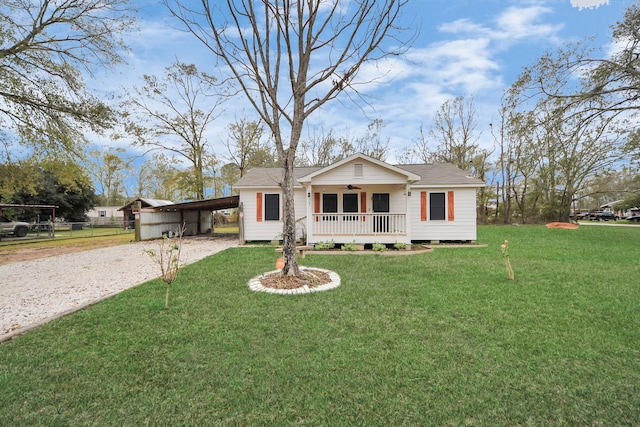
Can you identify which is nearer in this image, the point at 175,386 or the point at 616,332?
the point at 175,386

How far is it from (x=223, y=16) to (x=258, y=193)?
720 centimetres

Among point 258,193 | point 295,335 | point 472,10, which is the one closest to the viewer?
point 295,335

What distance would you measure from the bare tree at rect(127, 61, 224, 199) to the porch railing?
15.8 meters

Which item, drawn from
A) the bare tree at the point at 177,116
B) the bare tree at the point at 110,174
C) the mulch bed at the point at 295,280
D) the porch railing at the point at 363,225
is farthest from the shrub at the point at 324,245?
the bare tree at the point at 110,174

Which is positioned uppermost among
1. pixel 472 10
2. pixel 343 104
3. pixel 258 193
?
pixel 472 10

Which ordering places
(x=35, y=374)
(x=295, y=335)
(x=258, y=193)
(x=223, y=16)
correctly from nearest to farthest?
(x=35, y=374)
(x=295, y=335)
(x=223, y=16)
(x=258, y=193)

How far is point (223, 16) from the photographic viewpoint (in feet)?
18.2

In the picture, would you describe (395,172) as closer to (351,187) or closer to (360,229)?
Result: (351,187)

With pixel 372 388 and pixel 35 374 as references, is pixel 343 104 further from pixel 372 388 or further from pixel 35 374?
pixel 35 374

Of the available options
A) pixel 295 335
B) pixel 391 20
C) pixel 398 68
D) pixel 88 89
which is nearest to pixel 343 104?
pixel 398 68

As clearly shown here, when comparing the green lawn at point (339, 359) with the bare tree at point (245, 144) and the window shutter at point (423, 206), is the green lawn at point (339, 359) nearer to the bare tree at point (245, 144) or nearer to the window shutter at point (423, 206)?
the window shutter at point (423, 206)

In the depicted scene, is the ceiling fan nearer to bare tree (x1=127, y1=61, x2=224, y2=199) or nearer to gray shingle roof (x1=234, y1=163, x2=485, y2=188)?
gray shingle roof (x1=234, y1=163, x2=485, y2=188)

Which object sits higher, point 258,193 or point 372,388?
point 258,193

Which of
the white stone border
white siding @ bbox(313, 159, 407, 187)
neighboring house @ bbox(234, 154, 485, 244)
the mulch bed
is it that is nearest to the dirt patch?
neighboring house @ bbox(234, 154, 485, 244)
